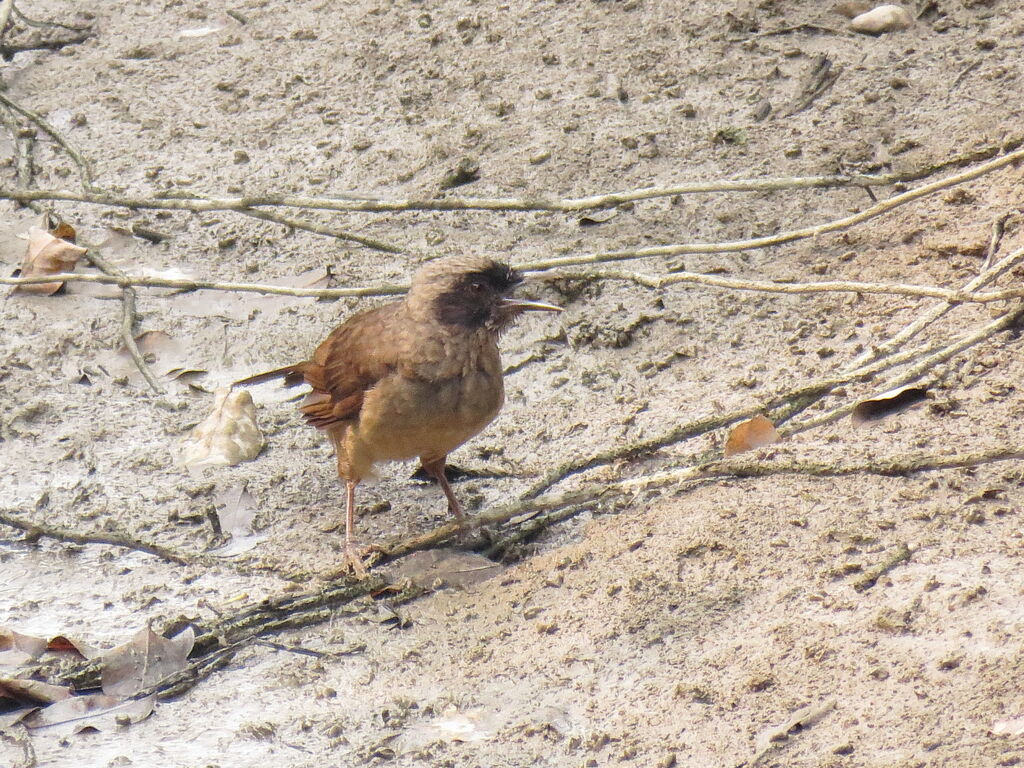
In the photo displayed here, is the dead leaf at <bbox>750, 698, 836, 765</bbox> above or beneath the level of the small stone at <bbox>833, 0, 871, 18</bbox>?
beneath

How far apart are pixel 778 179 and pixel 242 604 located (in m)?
2.92

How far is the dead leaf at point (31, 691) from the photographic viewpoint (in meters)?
4.17

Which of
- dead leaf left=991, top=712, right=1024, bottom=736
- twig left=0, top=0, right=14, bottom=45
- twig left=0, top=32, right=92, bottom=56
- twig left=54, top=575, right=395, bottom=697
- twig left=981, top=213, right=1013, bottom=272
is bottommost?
twig left=54, top=575, right=395, bottom=697

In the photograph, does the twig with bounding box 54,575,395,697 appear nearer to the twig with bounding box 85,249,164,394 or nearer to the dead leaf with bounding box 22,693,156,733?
the dead leaf with bounding box 22,693,156,733

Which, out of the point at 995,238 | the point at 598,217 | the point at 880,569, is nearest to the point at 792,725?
the point at 880,569

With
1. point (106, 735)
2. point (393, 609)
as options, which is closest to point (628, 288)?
point (393, 609)

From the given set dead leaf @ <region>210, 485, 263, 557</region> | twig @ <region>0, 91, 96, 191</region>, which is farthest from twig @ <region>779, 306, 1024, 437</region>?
twig @ <region>0, 91, 96, 191</region>

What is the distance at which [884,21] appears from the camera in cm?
694

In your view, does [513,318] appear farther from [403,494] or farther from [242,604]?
[242,604]

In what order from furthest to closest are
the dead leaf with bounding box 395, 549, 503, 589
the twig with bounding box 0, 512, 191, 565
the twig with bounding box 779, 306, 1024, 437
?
the twig with bounding box 0, 512, 191, 565
the twig with bounding box 779, 306, 1024, 437
the dead leaf with bounding box 395, 549, 503, 589

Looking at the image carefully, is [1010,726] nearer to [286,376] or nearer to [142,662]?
[142,662]

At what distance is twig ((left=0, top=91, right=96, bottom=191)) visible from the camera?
713 centimetres

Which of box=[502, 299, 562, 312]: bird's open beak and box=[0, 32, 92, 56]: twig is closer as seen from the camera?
box=[502, 299, 562, 312]: bird's open beak

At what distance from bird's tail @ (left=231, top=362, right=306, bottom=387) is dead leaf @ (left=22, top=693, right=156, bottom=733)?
159 centimetres
